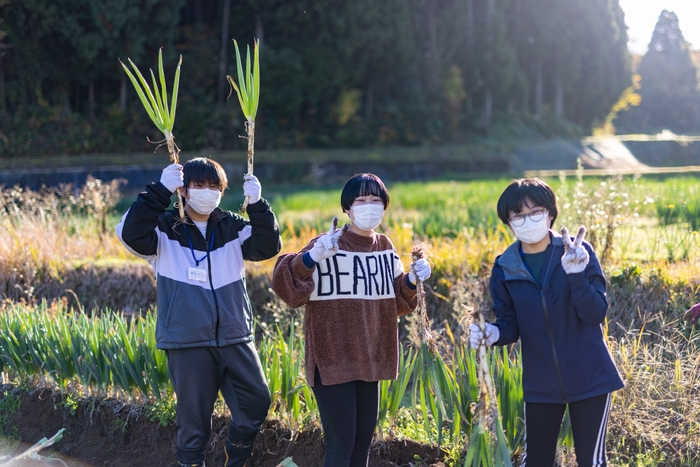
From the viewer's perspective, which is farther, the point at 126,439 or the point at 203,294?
the point at 126,439

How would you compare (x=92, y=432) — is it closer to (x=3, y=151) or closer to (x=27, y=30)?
(x=3, y=151)

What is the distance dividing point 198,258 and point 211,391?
58 centimetres

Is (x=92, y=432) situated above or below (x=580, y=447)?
below

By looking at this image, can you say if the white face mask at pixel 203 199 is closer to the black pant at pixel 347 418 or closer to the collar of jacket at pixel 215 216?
the collar of jacket at pixel 215 216

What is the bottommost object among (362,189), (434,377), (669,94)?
(434,377)

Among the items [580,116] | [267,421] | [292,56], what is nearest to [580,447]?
[267,421]

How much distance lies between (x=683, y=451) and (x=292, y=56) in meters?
21.2

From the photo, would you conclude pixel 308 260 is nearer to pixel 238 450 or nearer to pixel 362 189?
pixel 362 189

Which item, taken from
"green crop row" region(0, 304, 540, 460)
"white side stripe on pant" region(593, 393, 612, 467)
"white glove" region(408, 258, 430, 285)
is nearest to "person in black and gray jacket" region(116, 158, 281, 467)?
"green crop row" region(0, 304, 540, 460)

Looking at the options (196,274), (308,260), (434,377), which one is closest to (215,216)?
(196,274)

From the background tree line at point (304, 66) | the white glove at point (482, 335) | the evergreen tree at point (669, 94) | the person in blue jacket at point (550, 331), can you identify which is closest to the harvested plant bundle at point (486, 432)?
the white glove at point (482, 335)

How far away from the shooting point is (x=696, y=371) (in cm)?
367

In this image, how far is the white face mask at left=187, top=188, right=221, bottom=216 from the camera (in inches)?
124

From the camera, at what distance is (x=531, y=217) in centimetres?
267
